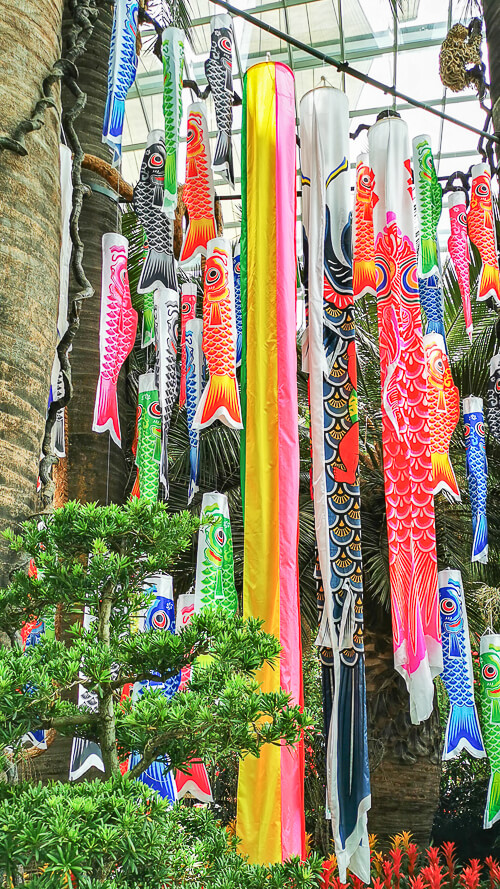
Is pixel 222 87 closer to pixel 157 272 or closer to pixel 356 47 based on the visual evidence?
pixel 157 272

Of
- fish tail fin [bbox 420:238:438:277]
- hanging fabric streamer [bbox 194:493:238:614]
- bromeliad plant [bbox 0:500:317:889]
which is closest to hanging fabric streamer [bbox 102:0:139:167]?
hanging fabric streamer [bbox 194:493:238:614]

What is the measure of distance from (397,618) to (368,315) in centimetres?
307

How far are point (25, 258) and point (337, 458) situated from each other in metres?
1.26

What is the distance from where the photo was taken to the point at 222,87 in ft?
10.7

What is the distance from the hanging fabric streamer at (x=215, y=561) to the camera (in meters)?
2.99

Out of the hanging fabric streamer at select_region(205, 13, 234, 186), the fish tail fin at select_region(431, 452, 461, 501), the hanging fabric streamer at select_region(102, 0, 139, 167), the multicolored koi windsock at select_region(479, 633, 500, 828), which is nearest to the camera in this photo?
the hanging fabric streamer at select_region(102, 0, 139, 167)

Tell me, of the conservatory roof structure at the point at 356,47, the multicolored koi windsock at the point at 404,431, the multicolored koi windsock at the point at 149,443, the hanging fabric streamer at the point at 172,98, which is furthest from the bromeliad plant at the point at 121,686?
the conservatory roof structure at the point at 356,47

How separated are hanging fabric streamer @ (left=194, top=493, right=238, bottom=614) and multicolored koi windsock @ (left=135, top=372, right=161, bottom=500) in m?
0.22

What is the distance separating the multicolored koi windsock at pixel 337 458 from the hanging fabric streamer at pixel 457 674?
1.30 m

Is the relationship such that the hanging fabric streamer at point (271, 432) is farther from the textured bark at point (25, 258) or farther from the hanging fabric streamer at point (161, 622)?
the textured bark at point (25, 258)

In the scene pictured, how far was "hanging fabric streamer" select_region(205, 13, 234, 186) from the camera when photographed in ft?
10.2

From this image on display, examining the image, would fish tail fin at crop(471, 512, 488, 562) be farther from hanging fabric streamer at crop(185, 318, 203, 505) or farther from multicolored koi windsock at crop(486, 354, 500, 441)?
hanging fabric streamer at crop(185, 318, 203, 505)

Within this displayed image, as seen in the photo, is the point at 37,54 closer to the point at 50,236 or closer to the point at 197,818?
the point at 50,236

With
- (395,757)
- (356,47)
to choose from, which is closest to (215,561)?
(395,757)
